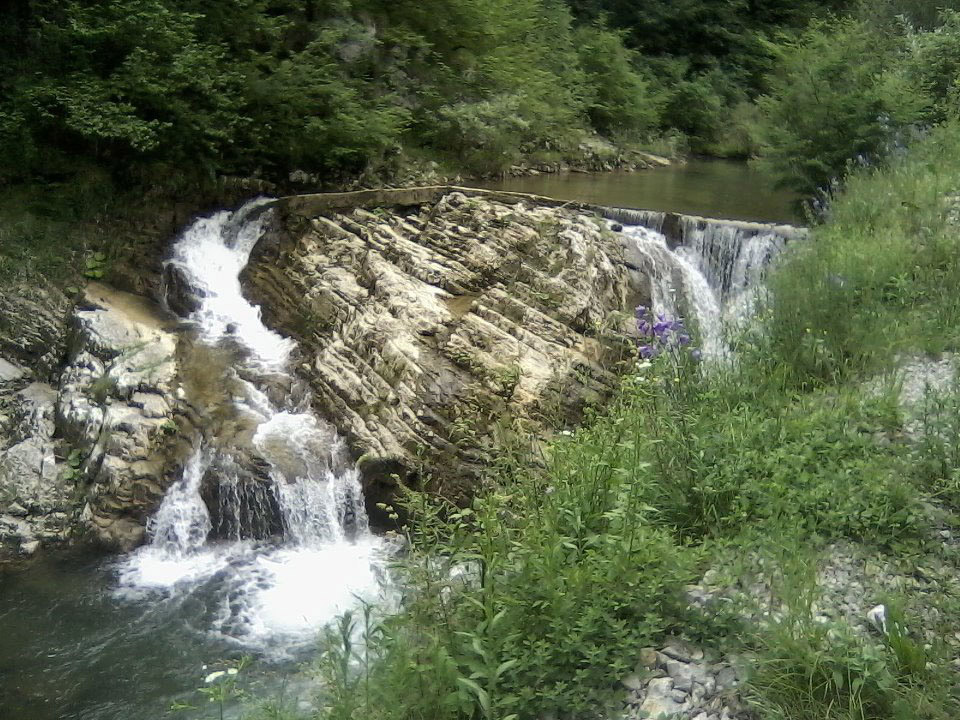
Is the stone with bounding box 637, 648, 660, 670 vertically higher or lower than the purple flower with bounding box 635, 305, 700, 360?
lower

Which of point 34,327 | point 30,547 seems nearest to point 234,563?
point 30,547

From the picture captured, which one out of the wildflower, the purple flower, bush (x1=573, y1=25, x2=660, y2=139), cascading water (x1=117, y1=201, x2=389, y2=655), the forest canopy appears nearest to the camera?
the wildflower

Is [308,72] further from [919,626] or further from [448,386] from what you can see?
[919,626]

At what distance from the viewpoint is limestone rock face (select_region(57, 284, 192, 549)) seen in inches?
271

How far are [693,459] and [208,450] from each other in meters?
4.86

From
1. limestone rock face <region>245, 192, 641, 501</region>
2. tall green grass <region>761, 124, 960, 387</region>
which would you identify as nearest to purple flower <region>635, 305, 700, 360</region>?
tall green grass <region>761, 124, 960, 387</region>

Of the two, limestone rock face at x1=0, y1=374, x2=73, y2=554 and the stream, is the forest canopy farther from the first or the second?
limestone rock face at x1=0, y1=374, x2=73, y2=554

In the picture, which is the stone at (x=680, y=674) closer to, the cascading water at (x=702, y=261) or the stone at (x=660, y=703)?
the stone at (x=660, y=703)

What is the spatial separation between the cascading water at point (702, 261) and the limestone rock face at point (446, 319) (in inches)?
13.3

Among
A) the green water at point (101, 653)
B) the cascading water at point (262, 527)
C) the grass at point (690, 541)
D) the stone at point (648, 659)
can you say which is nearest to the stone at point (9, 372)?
the cascading water at point (262, 527)

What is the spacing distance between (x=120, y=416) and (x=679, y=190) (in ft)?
28.5

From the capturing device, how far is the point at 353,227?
9.30 m

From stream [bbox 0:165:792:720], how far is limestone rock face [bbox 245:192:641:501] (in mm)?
391

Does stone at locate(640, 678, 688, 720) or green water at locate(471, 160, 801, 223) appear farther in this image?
green water at locate(471, 160, 801, 223)
